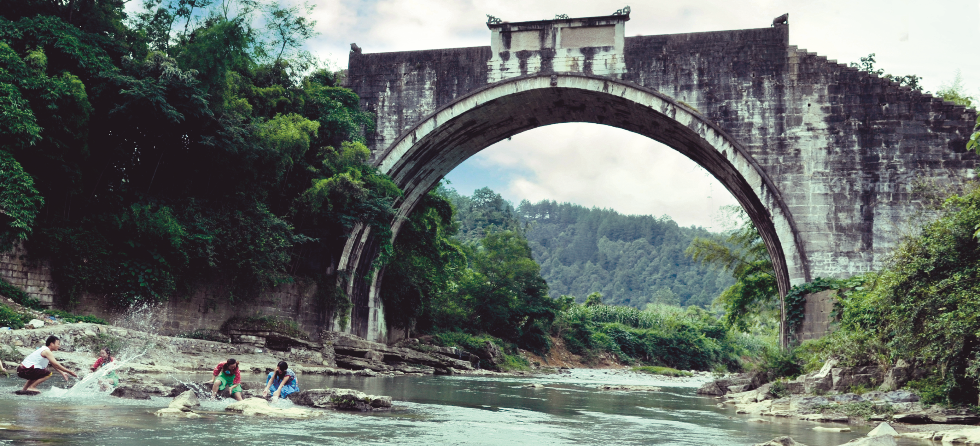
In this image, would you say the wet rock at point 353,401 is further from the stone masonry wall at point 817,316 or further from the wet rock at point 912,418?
the stone masonry wall at point 817,316

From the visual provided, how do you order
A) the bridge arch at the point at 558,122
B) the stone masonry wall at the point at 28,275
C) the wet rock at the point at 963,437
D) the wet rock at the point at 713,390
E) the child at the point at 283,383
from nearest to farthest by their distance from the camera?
the wet rock at the point at 963,437
the child at the point at 283,383
the stone masonry wall at the point at 28,275
the wet rock at the point at 713,390
the bridge arch at the point at 558,122

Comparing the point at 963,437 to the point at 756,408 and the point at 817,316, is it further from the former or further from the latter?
the point at 817,316

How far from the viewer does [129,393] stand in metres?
8.18

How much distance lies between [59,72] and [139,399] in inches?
344

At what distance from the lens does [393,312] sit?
82.4ft

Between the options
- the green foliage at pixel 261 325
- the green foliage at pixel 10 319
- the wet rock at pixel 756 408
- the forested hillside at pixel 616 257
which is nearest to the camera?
the wet rock at pixel 756 408

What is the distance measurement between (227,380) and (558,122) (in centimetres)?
1338

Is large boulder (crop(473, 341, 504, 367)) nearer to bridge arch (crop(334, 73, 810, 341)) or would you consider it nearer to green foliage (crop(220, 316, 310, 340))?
bridge arch (crop(334, 73, 810, 341))

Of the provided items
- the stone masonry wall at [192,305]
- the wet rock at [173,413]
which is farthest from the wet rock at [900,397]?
the stone masonry wall at [192,305]

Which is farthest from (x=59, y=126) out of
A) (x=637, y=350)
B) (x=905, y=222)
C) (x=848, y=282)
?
(x=637, y=350)

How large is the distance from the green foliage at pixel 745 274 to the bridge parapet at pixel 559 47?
26.7ft

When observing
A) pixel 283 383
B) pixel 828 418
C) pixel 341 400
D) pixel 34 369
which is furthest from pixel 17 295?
pixel 828 418

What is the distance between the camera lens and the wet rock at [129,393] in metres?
8.16

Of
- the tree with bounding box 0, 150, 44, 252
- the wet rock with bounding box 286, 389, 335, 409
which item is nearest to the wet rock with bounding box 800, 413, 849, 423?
the wet rock with bounding box 286, 389, 335, 409
